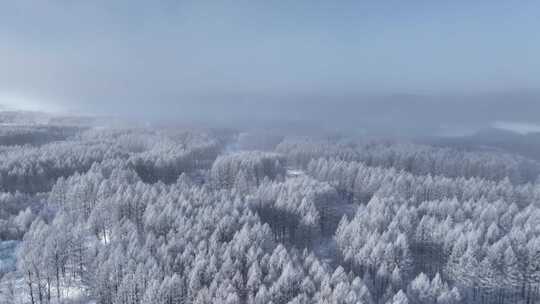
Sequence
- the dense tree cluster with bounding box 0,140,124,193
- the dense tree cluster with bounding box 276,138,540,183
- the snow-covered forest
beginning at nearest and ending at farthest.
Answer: the snow-covered forest < the dense tree cluster with bounding box 0,140,124,193 < the dense tree cluster with bounding box 276,138,540,183

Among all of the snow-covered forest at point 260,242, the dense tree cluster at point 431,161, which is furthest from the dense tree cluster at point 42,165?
the dense tree cluster at point 431,161

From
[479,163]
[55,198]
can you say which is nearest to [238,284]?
[55,198]

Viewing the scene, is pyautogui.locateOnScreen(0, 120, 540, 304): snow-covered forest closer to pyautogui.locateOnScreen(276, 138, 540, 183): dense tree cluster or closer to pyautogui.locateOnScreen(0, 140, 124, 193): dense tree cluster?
pyautogui.locateOnScreen(0, 140, 124, 193): dense tree cluster

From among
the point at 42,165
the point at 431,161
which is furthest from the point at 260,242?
the point at 431,161

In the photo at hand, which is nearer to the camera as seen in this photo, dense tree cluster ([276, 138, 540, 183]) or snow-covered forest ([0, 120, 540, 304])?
snow-covered forest ([0, 120, 540, 304])

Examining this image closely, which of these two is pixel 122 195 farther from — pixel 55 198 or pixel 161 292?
pixel 161 292

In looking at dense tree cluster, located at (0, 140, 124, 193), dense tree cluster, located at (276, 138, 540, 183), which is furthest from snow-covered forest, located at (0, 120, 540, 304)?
dense tree cluster, located at (276, 138, 540, 183)

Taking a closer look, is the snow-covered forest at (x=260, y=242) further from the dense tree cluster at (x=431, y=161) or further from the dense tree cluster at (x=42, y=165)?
the dense tree cluster at (x=431, y=161)

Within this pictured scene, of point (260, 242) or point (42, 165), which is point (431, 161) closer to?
point (260, 242)
